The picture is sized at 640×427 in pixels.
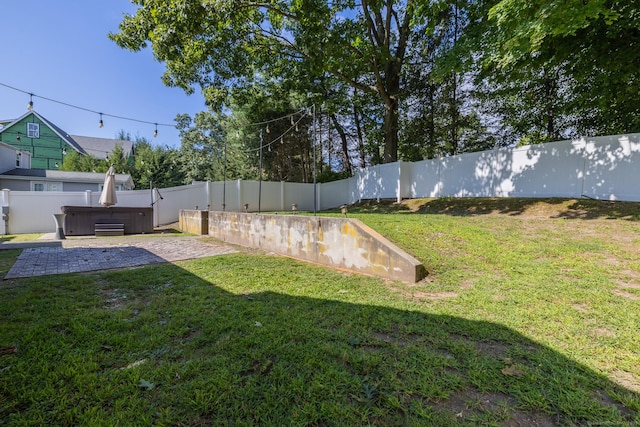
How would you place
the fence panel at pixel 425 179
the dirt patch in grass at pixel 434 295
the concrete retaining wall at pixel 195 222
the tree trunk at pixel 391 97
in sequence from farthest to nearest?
the tree trunk at pixel 391 97 → the fence panel at pixel 425 179 → the concrete retaining wall at pixel 195 222 → the dirt patch in grass at pixel 434 295

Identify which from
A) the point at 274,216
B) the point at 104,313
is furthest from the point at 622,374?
the point at 274,216

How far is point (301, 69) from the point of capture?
12586mm

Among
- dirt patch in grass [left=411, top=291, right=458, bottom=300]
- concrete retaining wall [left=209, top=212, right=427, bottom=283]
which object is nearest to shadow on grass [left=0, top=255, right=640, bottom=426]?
dirt patch in grass [left=411, top=291, right=458, bottom=300]

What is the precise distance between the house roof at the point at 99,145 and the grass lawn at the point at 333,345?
26.4 m

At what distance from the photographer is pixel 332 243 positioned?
477 centimetres

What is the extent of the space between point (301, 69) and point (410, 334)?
41.8 feet

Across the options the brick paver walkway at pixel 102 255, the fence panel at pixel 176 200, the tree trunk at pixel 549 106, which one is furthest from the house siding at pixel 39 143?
the tree trunk at pixel 549 106

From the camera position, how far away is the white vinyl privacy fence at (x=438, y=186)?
6.75 metres

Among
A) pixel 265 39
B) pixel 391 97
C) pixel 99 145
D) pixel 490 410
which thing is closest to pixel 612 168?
pixel 391 97

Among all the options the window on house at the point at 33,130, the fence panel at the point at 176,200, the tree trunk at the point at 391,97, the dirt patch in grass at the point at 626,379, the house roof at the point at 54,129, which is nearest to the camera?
the dirt patch in grass at the point at 626,379

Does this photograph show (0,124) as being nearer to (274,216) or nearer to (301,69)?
(301,69)

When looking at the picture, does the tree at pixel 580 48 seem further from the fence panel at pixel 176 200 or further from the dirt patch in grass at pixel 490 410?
the fence panel at pixel 176 200

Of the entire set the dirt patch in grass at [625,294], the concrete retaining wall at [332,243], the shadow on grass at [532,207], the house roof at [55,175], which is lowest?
the dirt patch in grass at [625,294]

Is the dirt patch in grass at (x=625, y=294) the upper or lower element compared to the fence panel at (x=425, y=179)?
lower
